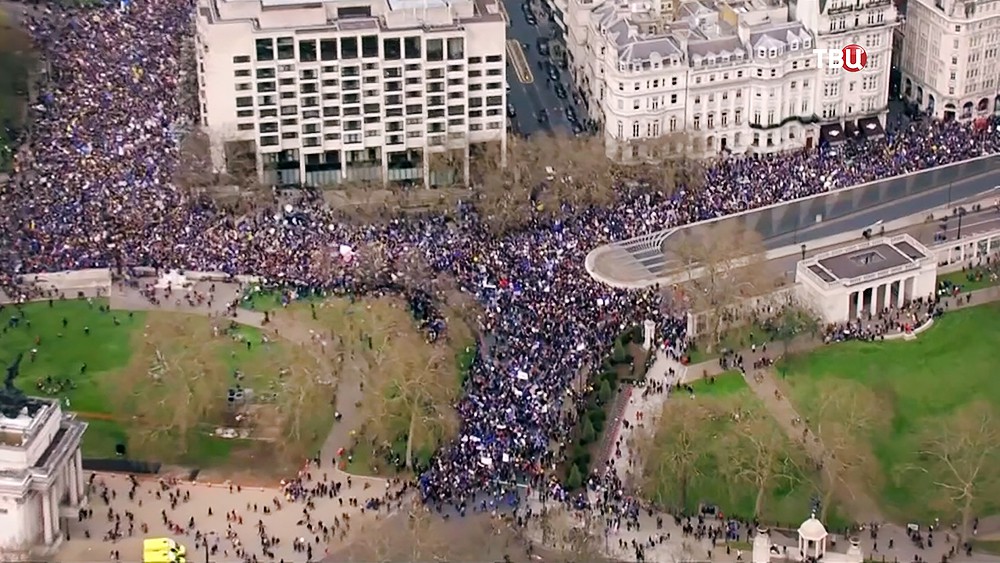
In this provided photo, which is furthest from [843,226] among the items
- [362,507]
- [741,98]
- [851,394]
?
[362,507]

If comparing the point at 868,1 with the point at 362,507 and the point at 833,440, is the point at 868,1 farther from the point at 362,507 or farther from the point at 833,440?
the point at 362,507

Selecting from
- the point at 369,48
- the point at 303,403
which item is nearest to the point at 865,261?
the point at 369,48

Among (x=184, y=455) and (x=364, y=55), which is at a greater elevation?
(x=364, y=55)

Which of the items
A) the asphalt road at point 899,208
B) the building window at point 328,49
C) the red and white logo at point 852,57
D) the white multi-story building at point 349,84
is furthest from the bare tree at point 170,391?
the red and white logo at point 852,57

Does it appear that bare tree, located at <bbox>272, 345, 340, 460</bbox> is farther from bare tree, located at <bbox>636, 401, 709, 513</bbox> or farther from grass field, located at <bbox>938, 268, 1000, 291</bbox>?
grass field, located at <bbox>938, 268, 1000, 291</bbox>

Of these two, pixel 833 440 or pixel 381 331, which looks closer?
pixel 833 440

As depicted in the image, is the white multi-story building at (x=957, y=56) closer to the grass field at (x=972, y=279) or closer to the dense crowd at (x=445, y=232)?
the dense crowd at (x=445, y=232)
